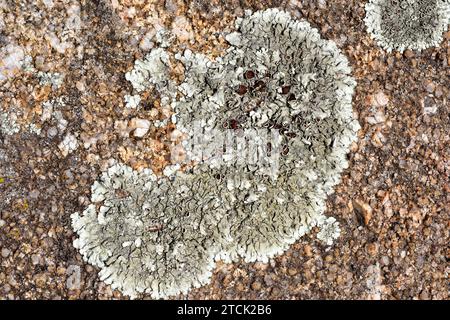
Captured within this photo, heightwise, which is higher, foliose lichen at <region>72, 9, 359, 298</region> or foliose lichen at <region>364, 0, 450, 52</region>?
A: foliose lichen at <region>364, 0, 450, 52</region>

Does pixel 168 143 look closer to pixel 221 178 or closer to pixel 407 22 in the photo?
pixel 221 178

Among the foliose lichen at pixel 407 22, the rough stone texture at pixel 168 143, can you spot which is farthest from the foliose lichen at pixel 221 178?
the foliose lichen at pixel 407 22

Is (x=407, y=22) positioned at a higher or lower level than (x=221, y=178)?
higher

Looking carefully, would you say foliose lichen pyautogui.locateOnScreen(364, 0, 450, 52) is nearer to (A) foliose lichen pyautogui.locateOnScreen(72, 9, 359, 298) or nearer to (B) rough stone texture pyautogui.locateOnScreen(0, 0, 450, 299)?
(B) rough stone texture pyautogui.locateOnScreen(0, 0, 450, 299)

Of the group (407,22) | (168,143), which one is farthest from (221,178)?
(407,22)

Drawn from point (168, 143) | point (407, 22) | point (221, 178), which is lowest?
point (221, 178)

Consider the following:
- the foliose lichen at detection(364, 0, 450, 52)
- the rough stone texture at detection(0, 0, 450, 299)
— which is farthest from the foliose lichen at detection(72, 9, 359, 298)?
the foliose lichen at detection(364, 0, 450, 52)
